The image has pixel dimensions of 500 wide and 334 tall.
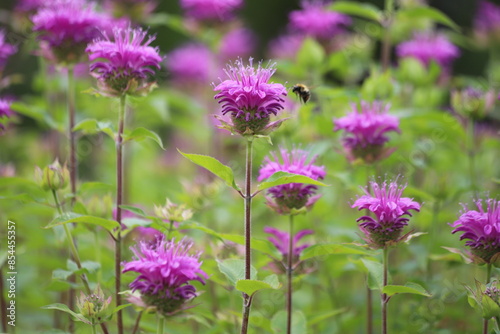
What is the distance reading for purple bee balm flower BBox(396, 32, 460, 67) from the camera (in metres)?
2.79

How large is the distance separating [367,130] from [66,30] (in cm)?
108

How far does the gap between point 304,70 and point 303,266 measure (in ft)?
3.26

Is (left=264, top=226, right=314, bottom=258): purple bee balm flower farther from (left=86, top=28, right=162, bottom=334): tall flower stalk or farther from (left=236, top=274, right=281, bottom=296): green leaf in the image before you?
(left=86, top=28, right=162, bottom=334): tall flower stalk

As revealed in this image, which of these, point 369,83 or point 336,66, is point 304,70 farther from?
point 369,83

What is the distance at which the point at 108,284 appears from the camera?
5.85 ft

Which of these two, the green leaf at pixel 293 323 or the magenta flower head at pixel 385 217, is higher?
the magenta flower head at pixel 385 217

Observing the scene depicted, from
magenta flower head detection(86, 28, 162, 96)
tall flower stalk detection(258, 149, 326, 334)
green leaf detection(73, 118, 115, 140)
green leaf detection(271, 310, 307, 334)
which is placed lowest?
green leaf detection(271, 310, 307, 334)

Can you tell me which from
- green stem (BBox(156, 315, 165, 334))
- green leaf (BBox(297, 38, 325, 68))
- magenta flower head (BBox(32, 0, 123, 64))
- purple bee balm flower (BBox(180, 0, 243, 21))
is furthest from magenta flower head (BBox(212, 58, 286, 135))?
purple bee balm flower (BBox(180, 0, 243, 21))

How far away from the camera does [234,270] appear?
159 centimetres

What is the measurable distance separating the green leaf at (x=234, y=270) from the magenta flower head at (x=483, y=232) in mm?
558

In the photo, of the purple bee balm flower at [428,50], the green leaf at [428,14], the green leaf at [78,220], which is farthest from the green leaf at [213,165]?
the purple bee balm flower at [428,50]

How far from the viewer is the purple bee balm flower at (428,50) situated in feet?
9.16

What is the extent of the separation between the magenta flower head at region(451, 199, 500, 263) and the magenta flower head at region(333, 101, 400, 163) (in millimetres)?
463

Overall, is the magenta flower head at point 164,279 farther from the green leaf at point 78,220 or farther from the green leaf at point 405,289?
the green leaf at point 405,289
